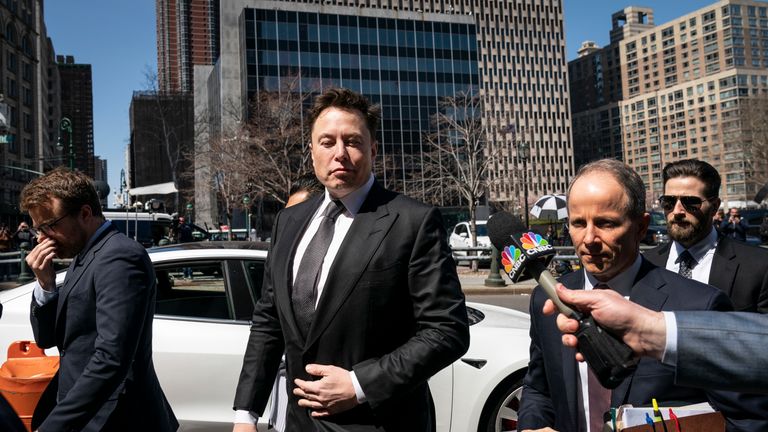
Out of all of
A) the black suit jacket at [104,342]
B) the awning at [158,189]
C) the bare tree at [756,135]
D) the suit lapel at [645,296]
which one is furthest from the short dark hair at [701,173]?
the bare tree at [756,135]

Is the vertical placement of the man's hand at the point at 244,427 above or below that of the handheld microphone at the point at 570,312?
below

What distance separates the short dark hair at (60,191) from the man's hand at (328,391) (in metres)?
1.38

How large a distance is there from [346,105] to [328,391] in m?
1.07

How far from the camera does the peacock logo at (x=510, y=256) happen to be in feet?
5.44

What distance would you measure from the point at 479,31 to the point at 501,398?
457 feet

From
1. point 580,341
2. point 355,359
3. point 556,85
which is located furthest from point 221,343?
point 556,85

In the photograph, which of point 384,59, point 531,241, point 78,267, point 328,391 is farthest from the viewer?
point 384,59

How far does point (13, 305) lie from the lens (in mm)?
4617

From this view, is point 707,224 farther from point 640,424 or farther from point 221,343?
point 221,343

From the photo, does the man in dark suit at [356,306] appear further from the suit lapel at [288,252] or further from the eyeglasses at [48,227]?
the eyeglasses at [48,227]

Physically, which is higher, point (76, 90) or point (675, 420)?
point (76, 90)

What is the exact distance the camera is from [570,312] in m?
1.33

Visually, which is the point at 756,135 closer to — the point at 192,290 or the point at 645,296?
the point at 192,290

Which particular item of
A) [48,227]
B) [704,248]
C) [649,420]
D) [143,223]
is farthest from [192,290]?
[143,223]
